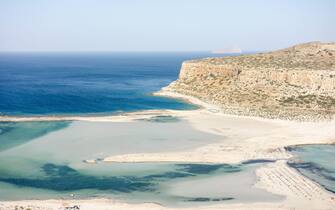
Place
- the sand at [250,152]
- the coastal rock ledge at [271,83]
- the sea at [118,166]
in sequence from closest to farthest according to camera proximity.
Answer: the sand at [250,152] < the sea at [118,166] < the coastal rock ledge at [271,83]

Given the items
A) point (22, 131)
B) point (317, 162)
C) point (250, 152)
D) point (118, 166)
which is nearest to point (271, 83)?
point (250, 152)

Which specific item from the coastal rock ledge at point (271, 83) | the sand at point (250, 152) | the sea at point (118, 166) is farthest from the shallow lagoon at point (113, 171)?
the coastal rock ledge at point (271, 83)

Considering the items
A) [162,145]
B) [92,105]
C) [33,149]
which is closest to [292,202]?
[162,145]

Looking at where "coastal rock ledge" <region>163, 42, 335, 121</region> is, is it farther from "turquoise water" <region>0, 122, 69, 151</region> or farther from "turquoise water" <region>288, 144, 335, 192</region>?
"turquoise water" <region>0, 122, 69, 151</region>

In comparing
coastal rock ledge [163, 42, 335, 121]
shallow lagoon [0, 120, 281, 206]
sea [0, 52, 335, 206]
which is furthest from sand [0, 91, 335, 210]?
coastal rock ledge [163, 42, 335, 121]

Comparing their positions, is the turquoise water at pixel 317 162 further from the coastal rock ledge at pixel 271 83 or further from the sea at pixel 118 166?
the coastal rock ledge at pixel 271 83

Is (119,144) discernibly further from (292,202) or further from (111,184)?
(292,202)
